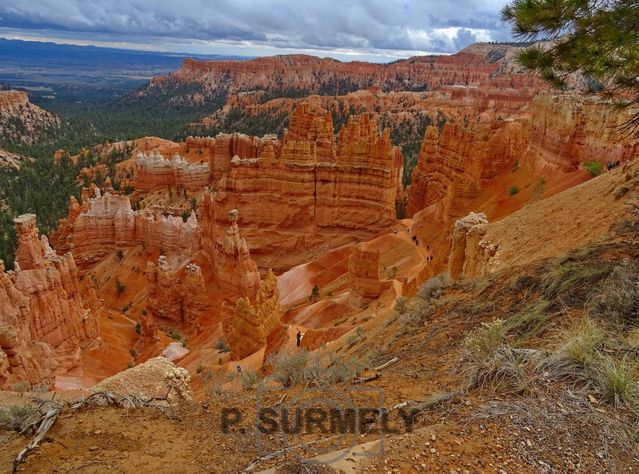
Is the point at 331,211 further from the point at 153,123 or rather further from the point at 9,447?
the point at 153,123

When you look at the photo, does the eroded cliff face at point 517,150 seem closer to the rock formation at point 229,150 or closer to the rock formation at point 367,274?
the rock formation at point 367,274

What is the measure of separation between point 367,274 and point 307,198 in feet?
41.8

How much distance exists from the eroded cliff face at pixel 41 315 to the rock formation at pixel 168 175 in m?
25.5

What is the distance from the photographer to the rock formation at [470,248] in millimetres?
12562

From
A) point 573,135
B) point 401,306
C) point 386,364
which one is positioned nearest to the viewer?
point 386,364

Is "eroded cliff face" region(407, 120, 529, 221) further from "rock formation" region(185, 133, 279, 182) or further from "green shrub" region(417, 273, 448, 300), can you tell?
"rock formation" region(185, 133, 279, 182)

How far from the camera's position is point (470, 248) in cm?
1354

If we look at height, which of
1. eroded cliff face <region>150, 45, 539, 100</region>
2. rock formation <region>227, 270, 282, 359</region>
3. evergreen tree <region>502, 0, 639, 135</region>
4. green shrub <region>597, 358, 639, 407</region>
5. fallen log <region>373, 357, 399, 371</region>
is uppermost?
eroded cliff face <region>150, 45, 539, 100</region>

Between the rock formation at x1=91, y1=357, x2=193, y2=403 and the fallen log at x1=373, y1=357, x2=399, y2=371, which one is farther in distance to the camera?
the rock formation at x1=91, y1=357, x2=193, y2=403

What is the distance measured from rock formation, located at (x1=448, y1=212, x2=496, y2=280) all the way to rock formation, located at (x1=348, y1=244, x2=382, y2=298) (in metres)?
6.86

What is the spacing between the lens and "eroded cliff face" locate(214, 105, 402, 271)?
1271 inches

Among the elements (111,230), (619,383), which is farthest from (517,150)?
(111,230)

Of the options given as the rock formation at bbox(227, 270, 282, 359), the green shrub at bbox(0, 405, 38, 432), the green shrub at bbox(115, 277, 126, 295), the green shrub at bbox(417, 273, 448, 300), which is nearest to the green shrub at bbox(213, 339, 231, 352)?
the rock formation at bbox(227, 270, 282, 359)

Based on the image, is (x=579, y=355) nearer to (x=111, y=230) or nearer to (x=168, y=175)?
(x=111, y=230)
